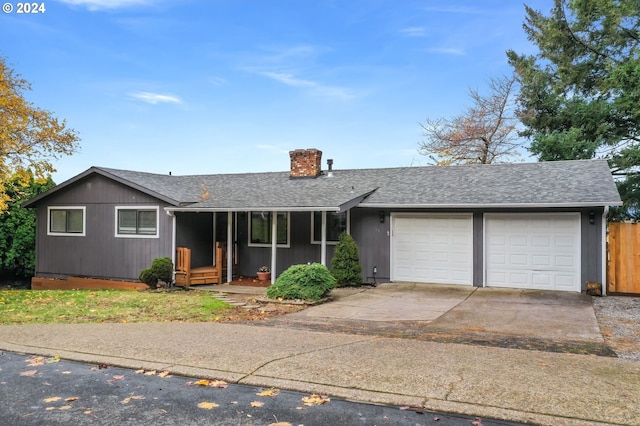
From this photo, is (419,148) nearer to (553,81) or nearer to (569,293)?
(553,81)

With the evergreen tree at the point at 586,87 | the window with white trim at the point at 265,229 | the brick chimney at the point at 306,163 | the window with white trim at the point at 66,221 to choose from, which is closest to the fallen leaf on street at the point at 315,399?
the window with white trim at the point at 265,229

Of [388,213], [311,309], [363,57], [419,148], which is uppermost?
[363,57]

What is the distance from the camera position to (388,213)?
47.2 ft

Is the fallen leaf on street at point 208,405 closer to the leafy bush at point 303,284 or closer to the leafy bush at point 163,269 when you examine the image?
the leafy bush at point 303,284

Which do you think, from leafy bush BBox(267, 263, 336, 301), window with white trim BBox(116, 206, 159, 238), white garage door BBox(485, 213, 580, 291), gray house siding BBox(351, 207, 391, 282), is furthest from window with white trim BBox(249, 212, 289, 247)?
white garage door BBox(485, 213, 580, 291)

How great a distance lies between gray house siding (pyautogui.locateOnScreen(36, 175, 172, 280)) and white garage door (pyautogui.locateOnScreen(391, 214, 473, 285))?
7094mm

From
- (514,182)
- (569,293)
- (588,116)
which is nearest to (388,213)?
(514,182)

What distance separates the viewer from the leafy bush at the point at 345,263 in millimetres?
13625

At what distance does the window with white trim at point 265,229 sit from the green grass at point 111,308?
3341 millimetres

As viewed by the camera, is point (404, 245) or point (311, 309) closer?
point (311, 309)

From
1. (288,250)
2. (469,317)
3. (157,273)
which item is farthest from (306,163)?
(469,317)

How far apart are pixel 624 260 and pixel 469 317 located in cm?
578

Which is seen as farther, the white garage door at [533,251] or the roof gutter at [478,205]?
the white garage door at [533,251]

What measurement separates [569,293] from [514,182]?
3575 mm
